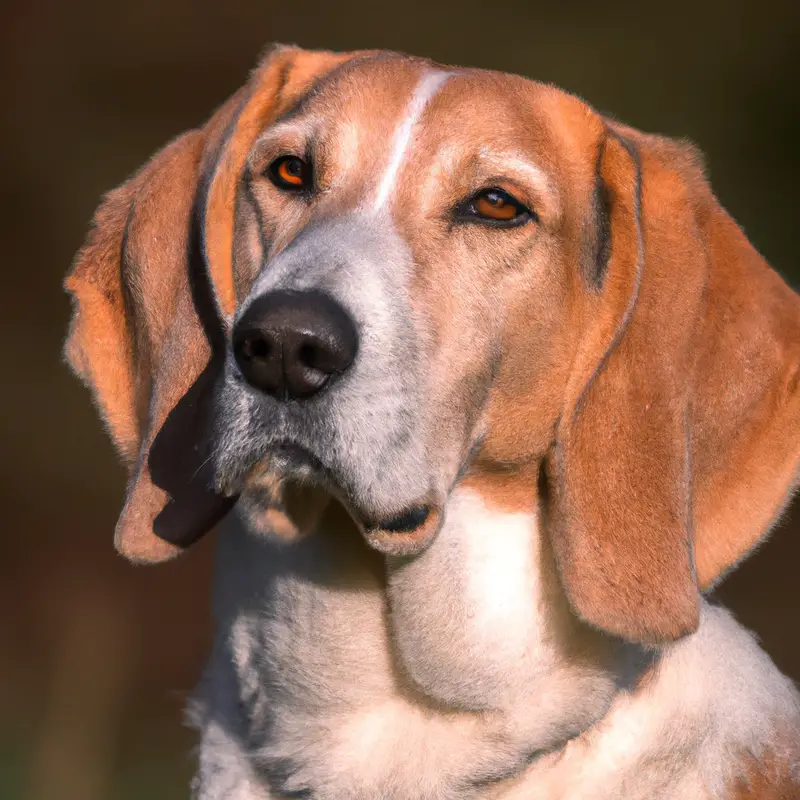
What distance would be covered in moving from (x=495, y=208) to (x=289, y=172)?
1.61ft

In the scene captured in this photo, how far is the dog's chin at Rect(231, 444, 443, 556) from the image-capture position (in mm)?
2881

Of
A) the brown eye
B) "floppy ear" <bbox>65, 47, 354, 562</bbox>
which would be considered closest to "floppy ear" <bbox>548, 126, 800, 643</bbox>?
the brown eye

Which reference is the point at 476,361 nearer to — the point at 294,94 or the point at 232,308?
the point at 232,308

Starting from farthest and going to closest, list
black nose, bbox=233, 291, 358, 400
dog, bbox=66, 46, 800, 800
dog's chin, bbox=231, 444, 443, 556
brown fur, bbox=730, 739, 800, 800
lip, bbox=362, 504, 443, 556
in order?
brown fur, bbox=730, 739, 800, 800 < dog, bbox=66, 46, 800, 800 < lip, bbox=362, 504, 443, 556 < dog's chin, bbox=231, 444, 443, 556 < black nose, bbox=233, 291, 358, 400

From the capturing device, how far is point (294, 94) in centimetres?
356

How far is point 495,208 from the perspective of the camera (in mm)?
3225

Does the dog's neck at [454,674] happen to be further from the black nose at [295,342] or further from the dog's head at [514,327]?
the black nose at [295,342]

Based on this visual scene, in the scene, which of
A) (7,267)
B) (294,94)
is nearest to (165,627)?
(7,267)

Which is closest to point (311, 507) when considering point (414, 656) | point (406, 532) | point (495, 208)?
point (406, 532)

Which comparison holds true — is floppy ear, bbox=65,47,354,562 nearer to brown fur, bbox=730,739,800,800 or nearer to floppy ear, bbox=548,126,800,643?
floppy ear, bbox=548,126,800,643

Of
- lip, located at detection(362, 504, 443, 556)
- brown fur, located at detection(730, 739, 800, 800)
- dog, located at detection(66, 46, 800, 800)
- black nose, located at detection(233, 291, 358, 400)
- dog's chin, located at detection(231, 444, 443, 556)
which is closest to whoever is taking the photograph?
black nose, located at detection(233, 291, 358, 400)

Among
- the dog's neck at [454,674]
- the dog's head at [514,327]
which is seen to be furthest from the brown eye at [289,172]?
the dog's neck at [454,674]

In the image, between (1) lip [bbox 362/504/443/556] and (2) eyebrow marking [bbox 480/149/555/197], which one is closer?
(1) lip [bbox 362/504/443/556]

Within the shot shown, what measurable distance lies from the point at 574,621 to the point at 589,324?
0.66 metres
